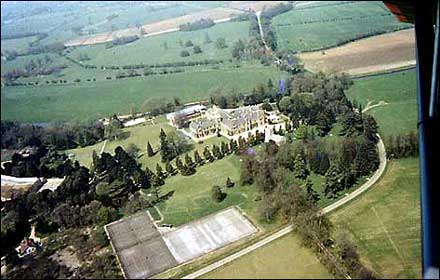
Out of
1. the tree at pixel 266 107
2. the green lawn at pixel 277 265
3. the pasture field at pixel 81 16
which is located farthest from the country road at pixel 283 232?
the pasture field at pixel 81 16

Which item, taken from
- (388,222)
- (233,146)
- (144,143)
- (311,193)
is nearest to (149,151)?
(144,143)

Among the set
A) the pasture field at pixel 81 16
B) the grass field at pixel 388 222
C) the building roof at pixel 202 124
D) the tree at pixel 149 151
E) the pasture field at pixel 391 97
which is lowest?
the grass field at pixel 388 222

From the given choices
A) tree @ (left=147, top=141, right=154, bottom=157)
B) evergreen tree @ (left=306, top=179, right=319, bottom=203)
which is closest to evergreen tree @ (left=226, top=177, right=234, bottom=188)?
evergreen tree @ (left=306, top=179, right=319, bottom=203)

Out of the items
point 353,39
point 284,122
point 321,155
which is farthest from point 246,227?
point 353,39

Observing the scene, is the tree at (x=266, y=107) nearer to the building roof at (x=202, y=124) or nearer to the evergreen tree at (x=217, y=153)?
the building roof at (x=202, y=124)

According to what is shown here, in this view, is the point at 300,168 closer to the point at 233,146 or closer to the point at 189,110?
the point at 233,146

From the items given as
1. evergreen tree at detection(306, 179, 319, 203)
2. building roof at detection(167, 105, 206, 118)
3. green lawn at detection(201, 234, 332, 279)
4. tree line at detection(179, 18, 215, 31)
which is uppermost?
tree line at detection(179, 18, 215, 31)

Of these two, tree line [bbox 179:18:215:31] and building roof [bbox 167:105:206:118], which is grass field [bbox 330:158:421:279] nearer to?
building roof [bbox 167:105:206:118]
